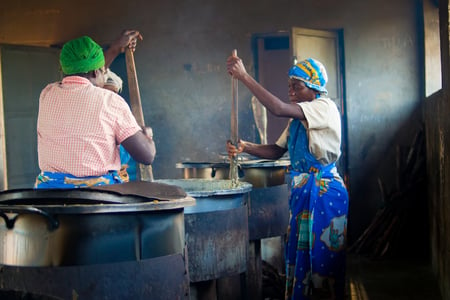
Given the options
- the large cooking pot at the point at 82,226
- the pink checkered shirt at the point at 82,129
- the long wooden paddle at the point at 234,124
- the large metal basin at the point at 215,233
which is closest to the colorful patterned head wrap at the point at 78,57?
the pink checkered shirt at the point at 82,129

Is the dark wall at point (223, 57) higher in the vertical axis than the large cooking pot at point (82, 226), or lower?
higher

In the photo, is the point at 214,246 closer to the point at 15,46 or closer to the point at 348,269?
the point at 348,269

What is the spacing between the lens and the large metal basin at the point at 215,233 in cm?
397

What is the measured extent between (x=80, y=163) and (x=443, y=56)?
3.36 meters

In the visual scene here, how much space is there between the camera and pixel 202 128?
8.77 metres

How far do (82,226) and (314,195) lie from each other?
7.36 ft

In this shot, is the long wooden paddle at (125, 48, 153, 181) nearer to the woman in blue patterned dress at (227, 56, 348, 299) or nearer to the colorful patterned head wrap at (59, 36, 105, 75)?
the woman in blue patterned dress at (227, 56, 348, 299)

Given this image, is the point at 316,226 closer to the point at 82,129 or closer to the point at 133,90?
the point at 133,90

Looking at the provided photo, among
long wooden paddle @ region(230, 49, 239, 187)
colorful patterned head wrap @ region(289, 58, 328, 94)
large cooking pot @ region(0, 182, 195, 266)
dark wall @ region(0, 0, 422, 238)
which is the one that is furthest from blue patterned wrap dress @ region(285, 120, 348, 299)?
dark wall @ region(0, 0, 422, 238)

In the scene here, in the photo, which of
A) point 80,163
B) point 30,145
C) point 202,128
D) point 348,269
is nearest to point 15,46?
point 30,145

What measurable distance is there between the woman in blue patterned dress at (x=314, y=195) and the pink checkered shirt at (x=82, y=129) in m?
1.52

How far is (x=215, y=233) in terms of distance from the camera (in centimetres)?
400

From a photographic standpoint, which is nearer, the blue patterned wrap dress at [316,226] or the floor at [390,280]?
the blue patterned wrap dress at [316,226]

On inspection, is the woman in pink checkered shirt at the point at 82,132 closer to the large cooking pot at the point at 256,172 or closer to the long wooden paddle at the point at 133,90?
the long wooden paddle at the point at 133,90
